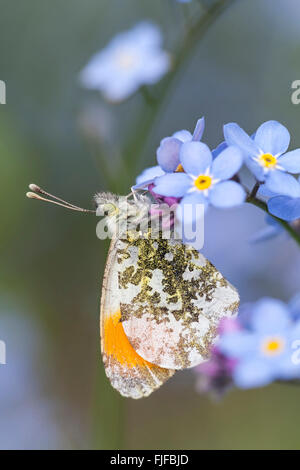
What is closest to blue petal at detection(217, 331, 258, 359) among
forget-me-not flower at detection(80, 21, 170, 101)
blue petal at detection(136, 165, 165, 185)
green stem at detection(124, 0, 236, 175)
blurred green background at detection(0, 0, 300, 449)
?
blue petal at detection(136, 165, 165, 185)

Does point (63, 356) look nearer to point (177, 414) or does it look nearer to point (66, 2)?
point (177, 414)

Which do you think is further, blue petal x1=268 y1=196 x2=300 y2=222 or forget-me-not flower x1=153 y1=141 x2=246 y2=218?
blue petal x1=268 y1=196 x2=300 y2=222

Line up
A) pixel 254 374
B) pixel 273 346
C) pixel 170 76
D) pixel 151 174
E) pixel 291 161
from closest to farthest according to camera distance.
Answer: pixel 254 374 < pixel 273 346 < pixel 291 161 < pixel 151 174 < pixel 170 76

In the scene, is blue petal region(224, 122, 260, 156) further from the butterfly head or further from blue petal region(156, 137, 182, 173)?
the butterfly head

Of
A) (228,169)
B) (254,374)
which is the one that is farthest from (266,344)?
(228,169)

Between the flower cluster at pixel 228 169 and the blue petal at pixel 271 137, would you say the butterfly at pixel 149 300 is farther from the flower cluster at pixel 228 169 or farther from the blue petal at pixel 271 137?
the blue petal at pixel 271 137

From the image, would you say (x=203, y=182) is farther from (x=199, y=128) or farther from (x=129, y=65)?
(x=129, y=65)
